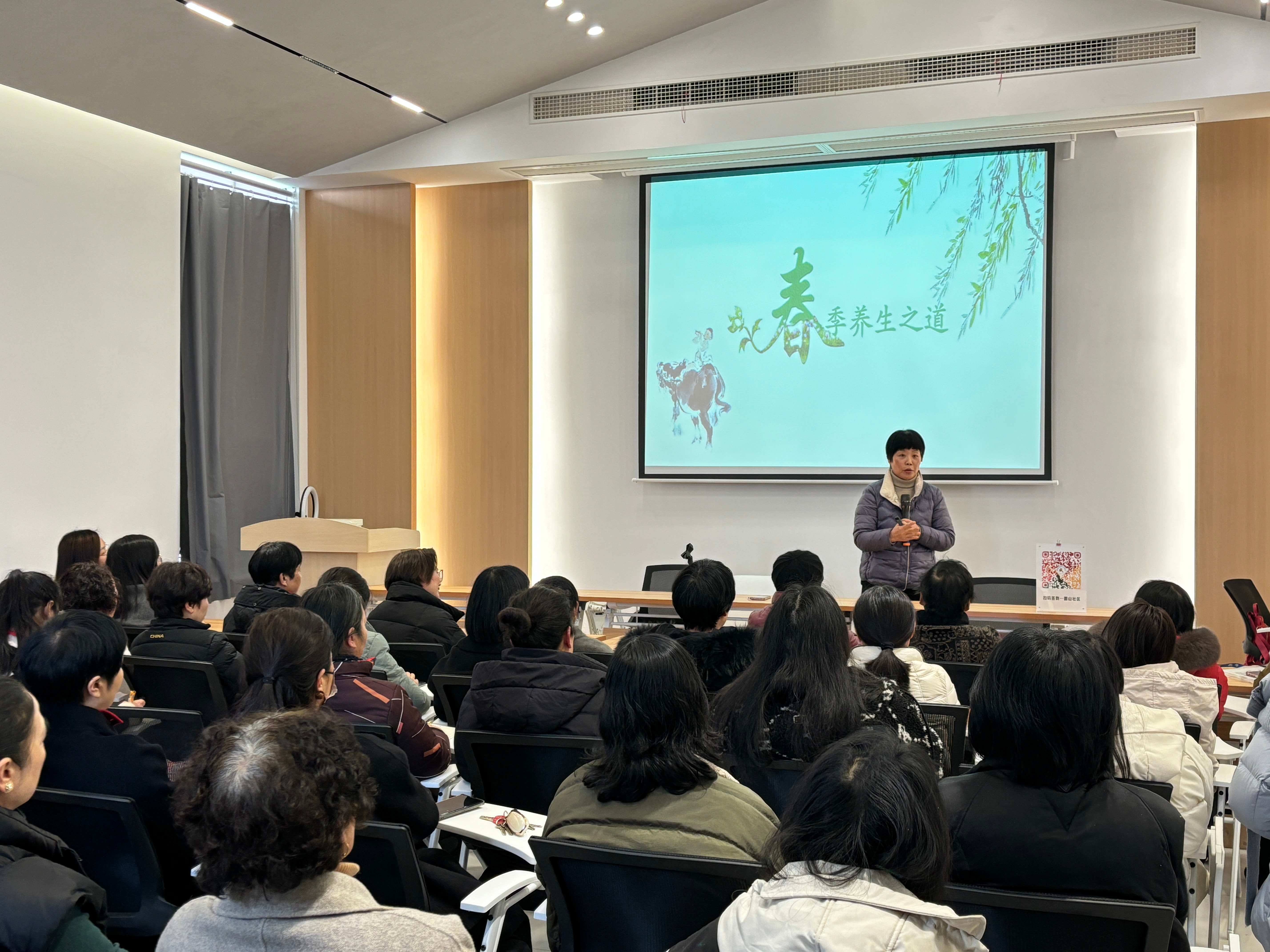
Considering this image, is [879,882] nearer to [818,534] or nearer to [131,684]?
[131,684]

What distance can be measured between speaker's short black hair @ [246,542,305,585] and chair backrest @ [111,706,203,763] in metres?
1.22

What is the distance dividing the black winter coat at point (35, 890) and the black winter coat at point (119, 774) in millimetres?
593

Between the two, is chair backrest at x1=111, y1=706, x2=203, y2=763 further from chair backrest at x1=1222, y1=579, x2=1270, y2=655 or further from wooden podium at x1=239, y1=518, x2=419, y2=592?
chair backrest at x1=1222, y1=579, x2=1270, y2=655

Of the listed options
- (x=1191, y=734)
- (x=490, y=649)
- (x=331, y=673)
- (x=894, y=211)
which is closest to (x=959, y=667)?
(x=1191, y=734)

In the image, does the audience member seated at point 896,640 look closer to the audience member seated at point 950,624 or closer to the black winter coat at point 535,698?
the audience member seated at point 950,624

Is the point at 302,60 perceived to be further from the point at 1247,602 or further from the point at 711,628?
Result: the point at 1247,602

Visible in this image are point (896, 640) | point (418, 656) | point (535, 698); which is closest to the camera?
point (535, 698)

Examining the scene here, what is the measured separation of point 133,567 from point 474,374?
347 cm

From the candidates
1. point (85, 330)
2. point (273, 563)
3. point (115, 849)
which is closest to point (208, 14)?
point (85, 330)

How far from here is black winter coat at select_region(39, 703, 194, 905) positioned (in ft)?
6.97

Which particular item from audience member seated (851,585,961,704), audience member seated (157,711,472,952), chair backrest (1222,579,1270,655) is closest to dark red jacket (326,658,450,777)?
audience member seated (851,585,961,704)

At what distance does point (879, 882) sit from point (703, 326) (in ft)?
19.9

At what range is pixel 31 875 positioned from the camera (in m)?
1.42

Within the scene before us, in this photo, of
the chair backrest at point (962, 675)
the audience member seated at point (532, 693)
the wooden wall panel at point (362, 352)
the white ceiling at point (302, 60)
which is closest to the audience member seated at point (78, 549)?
the white ceiling at point (302, 60)
